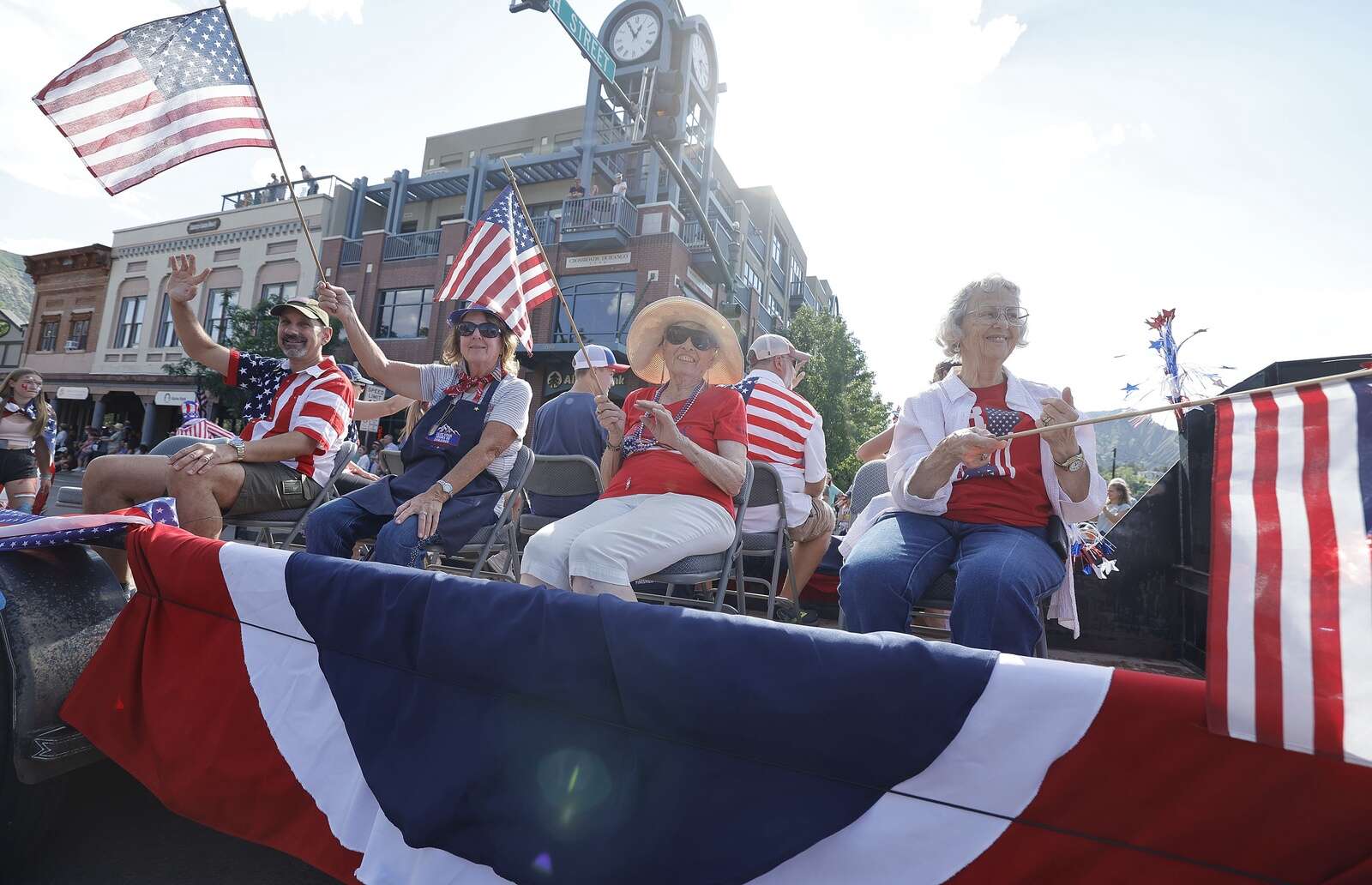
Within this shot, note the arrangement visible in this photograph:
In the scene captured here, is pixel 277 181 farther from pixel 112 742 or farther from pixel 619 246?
pixel 112 742

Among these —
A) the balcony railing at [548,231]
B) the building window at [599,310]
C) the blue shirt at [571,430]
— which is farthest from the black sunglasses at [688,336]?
the balcony railing at [548,231]

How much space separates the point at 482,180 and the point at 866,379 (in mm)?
14944

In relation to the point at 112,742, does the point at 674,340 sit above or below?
above

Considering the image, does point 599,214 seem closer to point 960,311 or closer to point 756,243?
point 756,243

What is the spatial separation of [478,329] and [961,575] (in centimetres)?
242

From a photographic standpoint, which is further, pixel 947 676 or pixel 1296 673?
pixel 947 676

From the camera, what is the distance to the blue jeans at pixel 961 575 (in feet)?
6.22

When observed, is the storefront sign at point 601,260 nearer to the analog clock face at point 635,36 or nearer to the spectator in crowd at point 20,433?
the analog clock face at point 635,36

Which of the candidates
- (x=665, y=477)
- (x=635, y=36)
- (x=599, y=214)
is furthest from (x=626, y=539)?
(x=635, y=36)

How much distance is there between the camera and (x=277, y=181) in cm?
2691

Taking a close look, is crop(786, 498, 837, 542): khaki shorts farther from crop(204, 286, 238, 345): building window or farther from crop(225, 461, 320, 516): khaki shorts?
crop(204, 286, 238, 345): building window

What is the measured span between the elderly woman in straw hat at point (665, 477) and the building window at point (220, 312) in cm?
2523

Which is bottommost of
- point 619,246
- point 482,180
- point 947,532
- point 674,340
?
point 947,532

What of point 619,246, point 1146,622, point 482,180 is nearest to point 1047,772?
point 1146,622
